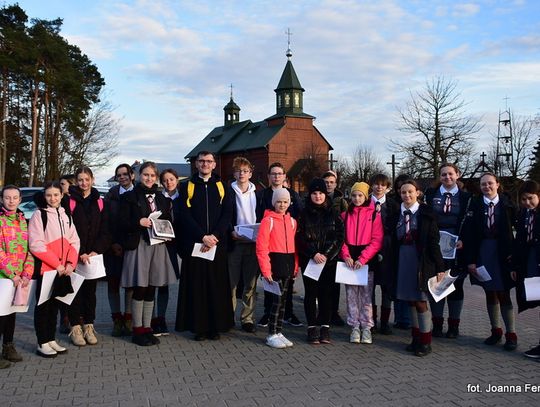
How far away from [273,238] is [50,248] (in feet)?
8.42

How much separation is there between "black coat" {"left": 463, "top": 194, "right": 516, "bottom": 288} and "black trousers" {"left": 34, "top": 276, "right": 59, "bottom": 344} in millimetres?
4994

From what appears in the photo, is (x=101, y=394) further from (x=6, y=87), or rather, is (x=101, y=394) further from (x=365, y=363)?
(x=6, y=87)

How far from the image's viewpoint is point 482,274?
630cm

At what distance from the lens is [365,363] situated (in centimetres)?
571

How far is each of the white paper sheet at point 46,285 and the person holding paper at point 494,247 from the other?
4.93 meters

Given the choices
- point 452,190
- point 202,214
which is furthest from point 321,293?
point 452,190

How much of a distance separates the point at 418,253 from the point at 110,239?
3.73 metres

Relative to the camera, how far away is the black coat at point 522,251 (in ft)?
19.5

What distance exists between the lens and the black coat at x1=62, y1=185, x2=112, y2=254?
6.34 metres

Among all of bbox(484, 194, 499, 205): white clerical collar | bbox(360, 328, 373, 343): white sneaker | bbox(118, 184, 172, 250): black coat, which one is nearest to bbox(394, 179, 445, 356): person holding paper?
bbox(360, 328, 373, 343): white sneaker

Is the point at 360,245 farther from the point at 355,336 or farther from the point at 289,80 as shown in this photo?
the point at 289,80

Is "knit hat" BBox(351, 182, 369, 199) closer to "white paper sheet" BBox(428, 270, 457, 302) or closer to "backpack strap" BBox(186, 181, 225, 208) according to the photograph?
"white paper sheet" BBox(428, 270, 457, 302)

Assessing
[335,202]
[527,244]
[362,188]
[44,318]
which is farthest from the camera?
[335,202]

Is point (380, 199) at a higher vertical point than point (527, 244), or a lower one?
higher
